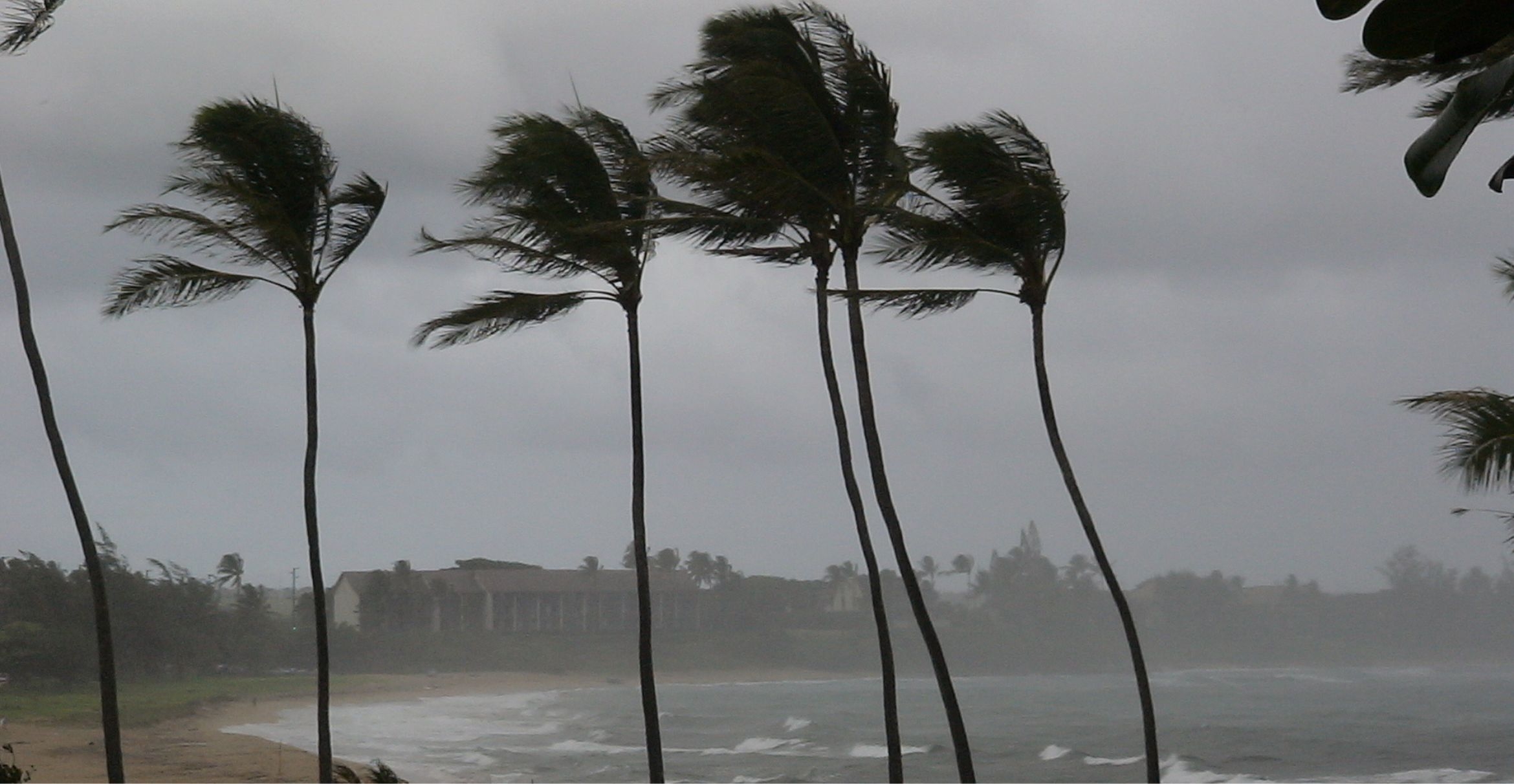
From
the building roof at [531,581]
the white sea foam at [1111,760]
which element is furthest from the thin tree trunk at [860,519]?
the white sea foam at [1111,760]

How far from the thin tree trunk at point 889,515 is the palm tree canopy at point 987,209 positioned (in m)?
0.60

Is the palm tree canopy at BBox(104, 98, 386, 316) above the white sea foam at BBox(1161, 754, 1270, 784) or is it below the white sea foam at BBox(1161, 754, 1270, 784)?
above

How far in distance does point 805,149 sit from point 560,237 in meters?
2.30

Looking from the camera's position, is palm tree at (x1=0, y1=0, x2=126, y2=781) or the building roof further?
the building roof

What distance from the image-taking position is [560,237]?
36.9 ft

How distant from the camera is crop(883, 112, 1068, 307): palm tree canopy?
10.3m

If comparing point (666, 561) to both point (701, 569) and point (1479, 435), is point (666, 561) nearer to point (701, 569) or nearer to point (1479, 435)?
point (701, 569)

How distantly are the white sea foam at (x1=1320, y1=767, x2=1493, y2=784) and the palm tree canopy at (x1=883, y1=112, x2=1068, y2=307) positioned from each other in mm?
34620

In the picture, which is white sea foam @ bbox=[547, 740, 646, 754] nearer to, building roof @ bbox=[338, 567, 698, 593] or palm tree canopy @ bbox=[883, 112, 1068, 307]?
building roof @ bbox=[338, 567, 698, 593]

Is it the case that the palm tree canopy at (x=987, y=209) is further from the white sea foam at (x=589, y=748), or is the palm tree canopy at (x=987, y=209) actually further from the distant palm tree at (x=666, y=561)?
the distant palm tree at (x=666, y=561)

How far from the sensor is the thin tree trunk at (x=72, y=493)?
9.46 m

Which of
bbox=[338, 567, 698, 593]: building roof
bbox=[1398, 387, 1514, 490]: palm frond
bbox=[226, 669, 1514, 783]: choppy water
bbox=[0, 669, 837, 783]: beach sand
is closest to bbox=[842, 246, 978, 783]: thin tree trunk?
bbox=[1398, 387, 1514, 490]: palm frond

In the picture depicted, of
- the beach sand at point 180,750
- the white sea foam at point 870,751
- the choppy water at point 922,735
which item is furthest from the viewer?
the white sea foam at point 870,751

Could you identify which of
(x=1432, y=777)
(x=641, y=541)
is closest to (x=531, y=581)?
(x=1432, y=777)
